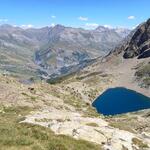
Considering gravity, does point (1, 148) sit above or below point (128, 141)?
above

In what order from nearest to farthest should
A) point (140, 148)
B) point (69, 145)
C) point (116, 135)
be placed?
point (69, 145)
point (140, 148)
point (116, 135)

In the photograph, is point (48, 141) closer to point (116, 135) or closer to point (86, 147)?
point (86, 147)

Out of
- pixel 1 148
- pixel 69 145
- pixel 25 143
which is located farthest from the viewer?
pixel 69 145

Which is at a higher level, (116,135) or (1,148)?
(1,148)

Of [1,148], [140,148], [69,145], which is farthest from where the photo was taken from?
[140,148]

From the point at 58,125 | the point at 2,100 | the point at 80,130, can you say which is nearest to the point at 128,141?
the point at 80,130

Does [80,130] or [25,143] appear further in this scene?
[80,130]

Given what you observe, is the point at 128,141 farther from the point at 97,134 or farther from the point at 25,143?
the point at 25,143

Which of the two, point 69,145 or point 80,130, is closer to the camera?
point 69,145

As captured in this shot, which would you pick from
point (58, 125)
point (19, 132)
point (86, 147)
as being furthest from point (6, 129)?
point (58, 125)
